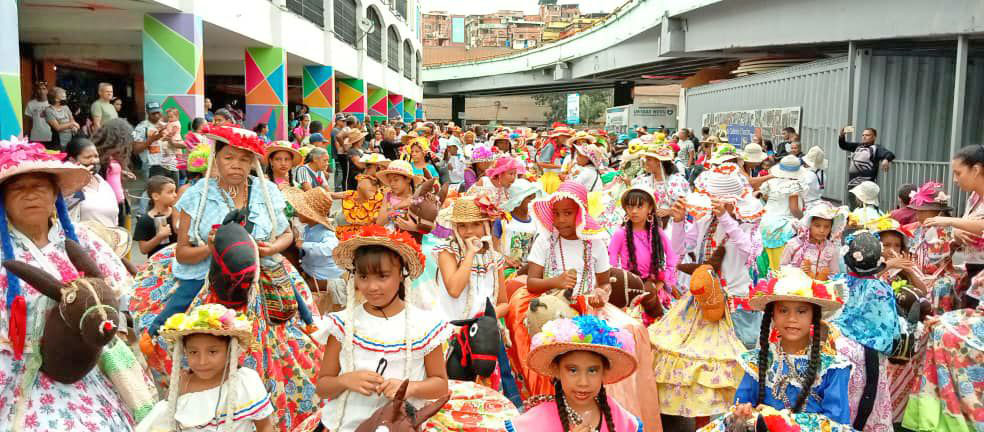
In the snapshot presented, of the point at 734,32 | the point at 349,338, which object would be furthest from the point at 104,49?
the point at 349,338

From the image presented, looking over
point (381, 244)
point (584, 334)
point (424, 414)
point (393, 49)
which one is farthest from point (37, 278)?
point (393, 49)

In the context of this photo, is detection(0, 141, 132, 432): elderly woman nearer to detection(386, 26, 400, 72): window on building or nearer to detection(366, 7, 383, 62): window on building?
detection(366, 7, 383, 62): window on building

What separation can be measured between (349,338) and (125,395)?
112 cm

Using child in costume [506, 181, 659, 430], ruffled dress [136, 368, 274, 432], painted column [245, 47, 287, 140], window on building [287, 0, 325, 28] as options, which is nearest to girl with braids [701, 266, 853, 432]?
child in costume [506, 181, 659, 430]

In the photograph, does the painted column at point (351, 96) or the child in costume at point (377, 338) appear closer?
the child in costume at point (377, 338)

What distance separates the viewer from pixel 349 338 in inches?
154

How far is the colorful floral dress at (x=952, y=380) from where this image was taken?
569cm

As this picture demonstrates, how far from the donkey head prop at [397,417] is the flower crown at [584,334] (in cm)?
55

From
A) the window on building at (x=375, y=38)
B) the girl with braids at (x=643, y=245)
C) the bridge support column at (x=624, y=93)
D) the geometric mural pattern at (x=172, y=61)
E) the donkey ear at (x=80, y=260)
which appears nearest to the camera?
the donkey ear at (x=80, y=260)

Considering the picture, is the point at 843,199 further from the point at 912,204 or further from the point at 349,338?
the point at 349,338

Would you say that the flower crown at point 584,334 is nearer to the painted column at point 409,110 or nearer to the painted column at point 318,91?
the painted column at point 318,91

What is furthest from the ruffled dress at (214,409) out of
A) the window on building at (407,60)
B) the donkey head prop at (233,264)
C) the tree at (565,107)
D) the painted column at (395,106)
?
the tree at (565,107)

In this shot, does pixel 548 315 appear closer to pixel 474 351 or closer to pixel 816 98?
pixel 474 351

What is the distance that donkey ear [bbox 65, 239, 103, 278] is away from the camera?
12.7 ft
